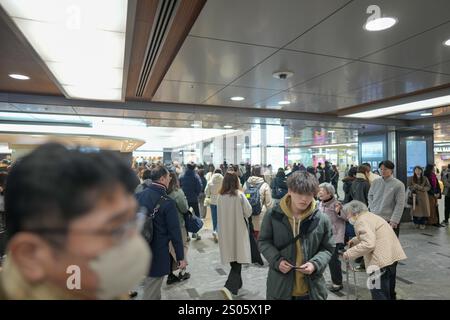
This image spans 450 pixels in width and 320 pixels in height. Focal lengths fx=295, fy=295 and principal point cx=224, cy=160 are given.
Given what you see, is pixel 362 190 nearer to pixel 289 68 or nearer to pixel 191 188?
pixel 289 68

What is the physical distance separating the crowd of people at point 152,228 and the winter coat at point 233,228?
1 centimetres

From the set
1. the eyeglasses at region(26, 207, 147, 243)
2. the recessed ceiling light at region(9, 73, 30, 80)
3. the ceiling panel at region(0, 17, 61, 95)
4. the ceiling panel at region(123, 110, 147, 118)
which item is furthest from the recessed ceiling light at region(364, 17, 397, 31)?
the ceiling panel at region(123, 110, 147, 118)

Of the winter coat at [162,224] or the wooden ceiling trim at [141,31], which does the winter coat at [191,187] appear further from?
the winter coat at [162,224]

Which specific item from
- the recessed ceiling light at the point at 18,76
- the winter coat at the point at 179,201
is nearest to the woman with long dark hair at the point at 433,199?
the winter coat at the point at 179,201

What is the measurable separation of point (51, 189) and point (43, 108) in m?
5.52

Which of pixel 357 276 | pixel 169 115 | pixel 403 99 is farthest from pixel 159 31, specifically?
pixel 403 99

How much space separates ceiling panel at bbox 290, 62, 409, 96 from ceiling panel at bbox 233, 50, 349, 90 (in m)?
0.20

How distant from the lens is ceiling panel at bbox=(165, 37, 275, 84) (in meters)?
2.73

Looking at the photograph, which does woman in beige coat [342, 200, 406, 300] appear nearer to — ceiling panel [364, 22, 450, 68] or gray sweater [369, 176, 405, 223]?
gray sweater [369, 176, 405, 223]

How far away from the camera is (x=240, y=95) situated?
482 cm

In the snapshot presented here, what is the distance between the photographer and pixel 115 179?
401 millimetres

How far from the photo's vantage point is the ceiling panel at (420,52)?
2.56 m
